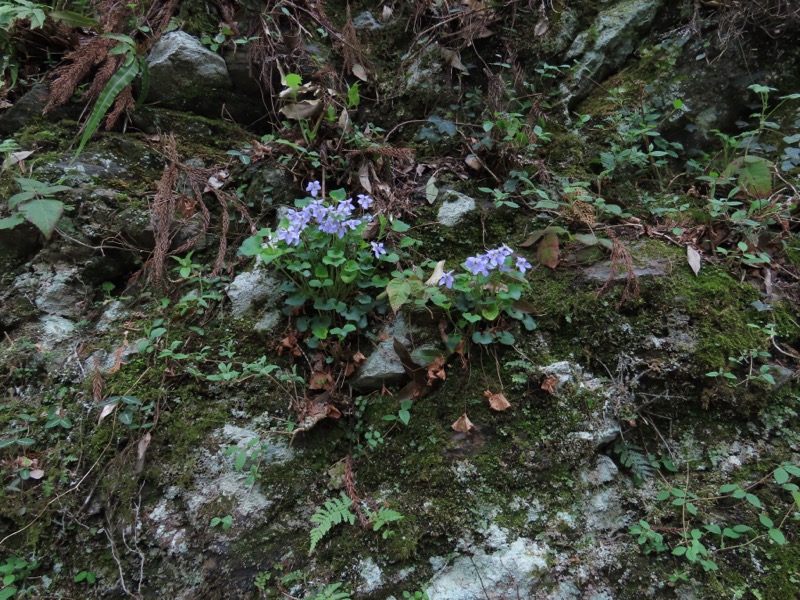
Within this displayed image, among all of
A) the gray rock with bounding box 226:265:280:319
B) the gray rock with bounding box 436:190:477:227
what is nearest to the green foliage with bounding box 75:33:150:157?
the gray rock with bounding box 226:265:280:319

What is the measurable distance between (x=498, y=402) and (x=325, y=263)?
121 cm

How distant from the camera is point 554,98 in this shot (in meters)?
3.75

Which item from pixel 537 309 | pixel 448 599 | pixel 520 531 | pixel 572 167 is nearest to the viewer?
pixel 448 599

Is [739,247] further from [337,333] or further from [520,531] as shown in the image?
[337,333]

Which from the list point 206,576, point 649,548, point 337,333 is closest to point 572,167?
point 337,333

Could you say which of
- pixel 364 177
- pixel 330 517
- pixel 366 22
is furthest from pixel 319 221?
pixel 366 22

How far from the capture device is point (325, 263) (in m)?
2.51

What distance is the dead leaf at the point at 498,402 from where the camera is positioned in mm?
2318

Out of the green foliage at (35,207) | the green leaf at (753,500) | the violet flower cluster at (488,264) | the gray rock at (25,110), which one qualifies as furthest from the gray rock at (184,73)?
the green leaf at (753,500)

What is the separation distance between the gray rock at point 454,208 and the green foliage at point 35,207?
231 cm

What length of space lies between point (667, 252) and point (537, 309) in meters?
0.94

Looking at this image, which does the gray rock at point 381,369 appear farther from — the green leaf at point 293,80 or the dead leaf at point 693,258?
the green leaf at point 293,80

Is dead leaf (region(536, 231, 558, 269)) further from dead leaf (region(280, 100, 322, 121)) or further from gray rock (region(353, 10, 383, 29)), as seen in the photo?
gray rock (region(353, 10, 383, 29))

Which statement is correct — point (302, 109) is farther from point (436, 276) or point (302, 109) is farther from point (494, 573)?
point (494, 573)
